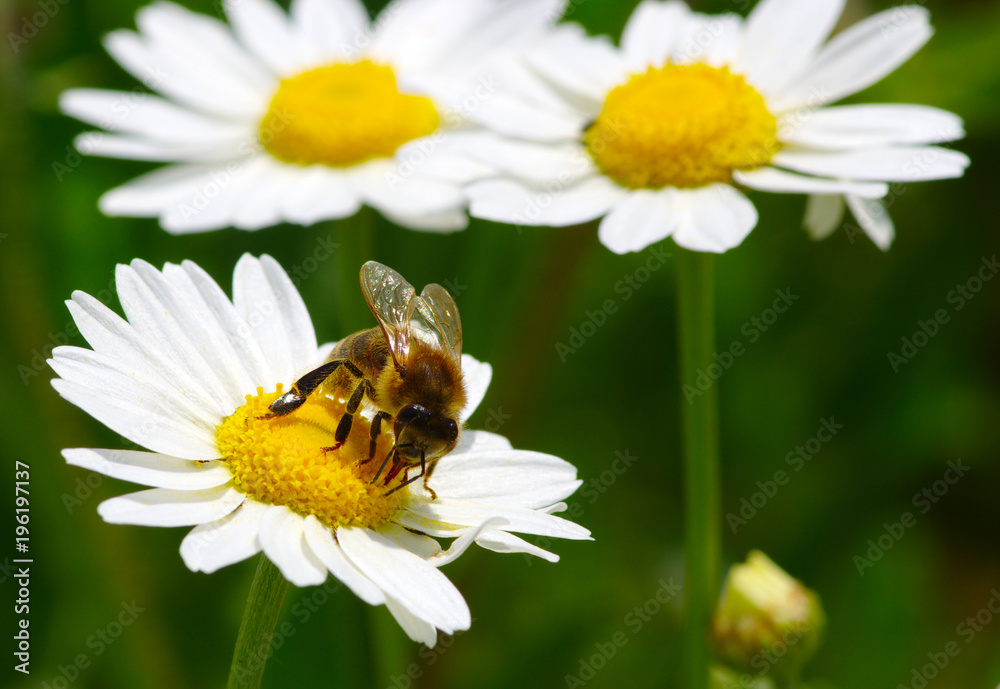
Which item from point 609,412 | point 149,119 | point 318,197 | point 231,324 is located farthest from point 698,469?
point 149,119

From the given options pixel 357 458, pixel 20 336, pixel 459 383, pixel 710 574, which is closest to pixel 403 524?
pixel 357 458

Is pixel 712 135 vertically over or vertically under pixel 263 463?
over

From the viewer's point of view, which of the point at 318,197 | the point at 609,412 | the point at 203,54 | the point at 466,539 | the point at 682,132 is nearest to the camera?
the point at 466,539

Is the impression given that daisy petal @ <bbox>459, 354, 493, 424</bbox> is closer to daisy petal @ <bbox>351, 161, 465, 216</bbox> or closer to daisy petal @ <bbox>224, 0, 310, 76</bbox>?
daisy petal @ <bbox>351, 161, 465, 216</bbox>

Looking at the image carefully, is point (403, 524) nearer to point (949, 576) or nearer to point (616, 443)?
point (616, 443)

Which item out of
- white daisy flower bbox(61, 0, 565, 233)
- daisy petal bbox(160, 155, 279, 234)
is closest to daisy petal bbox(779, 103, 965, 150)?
white daisy flower bbox(61, 0, 565, 233)

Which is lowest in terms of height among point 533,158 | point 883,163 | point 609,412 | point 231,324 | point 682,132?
point 609,412

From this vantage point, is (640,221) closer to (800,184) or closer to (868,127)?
(800,184)
